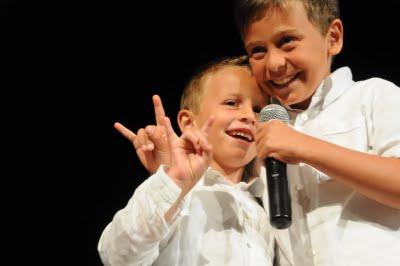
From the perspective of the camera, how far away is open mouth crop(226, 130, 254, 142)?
5.28ft

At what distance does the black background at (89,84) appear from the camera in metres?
2.11

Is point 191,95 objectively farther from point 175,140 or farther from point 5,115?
point 5,115

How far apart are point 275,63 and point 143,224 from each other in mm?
517

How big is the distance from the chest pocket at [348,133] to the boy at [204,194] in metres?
0.27

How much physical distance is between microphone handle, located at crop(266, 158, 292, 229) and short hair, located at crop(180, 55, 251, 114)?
2.05 feet

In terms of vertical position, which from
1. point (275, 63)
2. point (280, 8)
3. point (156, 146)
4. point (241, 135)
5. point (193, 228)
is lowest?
point (193, 228)

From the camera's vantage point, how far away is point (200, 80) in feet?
5.95

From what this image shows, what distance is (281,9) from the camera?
142 centimetres

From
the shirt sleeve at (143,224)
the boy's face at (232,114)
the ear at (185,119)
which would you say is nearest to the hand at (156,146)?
the shirt sleeve at (143,224)

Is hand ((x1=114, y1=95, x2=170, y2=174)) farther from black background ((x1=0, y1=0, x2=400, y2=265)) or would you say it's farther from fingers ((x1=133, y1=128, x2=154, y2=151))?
black background ((x1=0, y1=0, x2=400, y2=265))

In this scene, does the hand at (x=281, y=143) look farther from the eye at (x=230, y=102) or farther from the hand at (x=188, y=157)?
the eye at (x=230, y=102)

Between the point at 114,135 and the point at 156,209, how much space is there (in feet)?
3.76

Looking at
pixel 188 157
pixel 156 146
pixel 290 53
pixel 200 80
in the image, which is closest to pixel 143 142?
pixel 156 146

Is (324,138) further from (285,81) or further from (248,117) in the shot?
(248,117)
